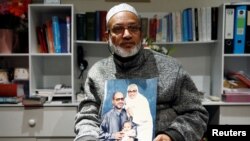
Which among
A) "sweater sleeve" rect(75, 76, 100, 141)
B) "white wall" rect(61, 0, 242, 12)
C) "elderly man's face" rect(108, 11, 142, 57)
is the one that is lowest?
"sweater sleeve" rect(75, 76, 100, 141)

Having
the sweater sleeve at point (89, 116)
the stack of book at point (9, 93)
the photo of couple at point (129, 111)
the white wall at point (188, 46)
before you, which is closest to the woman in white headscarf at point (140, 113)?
the photo of couple at point (129, 111)

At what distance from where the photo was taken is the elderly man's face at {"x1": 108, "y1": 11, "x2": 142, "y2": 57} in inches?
44.9

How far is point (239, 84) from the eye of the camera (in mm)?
2295

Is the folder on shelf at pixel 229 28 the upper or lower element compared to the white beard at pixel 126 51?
upper

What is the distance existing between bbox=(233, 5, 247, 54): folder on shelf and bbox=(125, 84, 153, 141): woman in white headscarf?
1.46m

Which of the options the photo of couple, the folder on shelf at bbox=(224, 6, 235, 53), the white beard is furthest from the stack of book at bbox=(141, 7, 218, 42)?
the photo of couple

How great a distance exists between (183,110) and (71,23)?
4.49 feet

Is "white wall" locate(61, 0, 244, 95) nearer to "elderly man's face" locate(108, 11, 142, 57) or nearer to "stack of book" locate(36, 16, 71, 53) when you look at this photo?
"stack of book" locate(36, 16, 71, 53)

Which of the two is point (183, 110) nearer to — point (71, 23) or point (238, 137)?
point (238, 137)

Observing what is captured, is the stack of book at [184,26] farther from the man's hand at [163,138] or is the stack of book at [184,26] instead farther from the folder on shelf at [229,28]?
the man's hand at [163,138]

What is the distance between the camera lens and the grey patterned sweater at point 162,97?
110 cm

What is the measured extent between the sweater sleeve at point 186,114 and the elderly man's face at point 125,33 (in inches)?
9.8

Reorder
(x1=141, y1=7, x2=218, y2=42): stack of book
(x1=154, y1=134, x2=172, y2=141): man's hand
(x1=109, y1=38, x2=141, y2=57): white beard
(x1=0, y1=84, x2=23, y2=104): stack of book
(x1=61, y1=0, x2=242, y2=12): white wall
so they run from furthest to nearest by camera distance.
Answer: (x1=61, y1=0, x2=242, y2=12): white wall
(x1=141, y1=7, x2=218, y2=42): stack of book
(x1=0, y1=84, x2=23, y2=104): stack of book
(x1=109, y1=38, x2=141, y2=57): white beard
(x1=154, y1=134, x2=172, y2=141): man's hand

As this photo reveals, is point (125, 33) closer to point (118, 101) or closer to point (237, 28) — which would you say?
point (118, 101)
